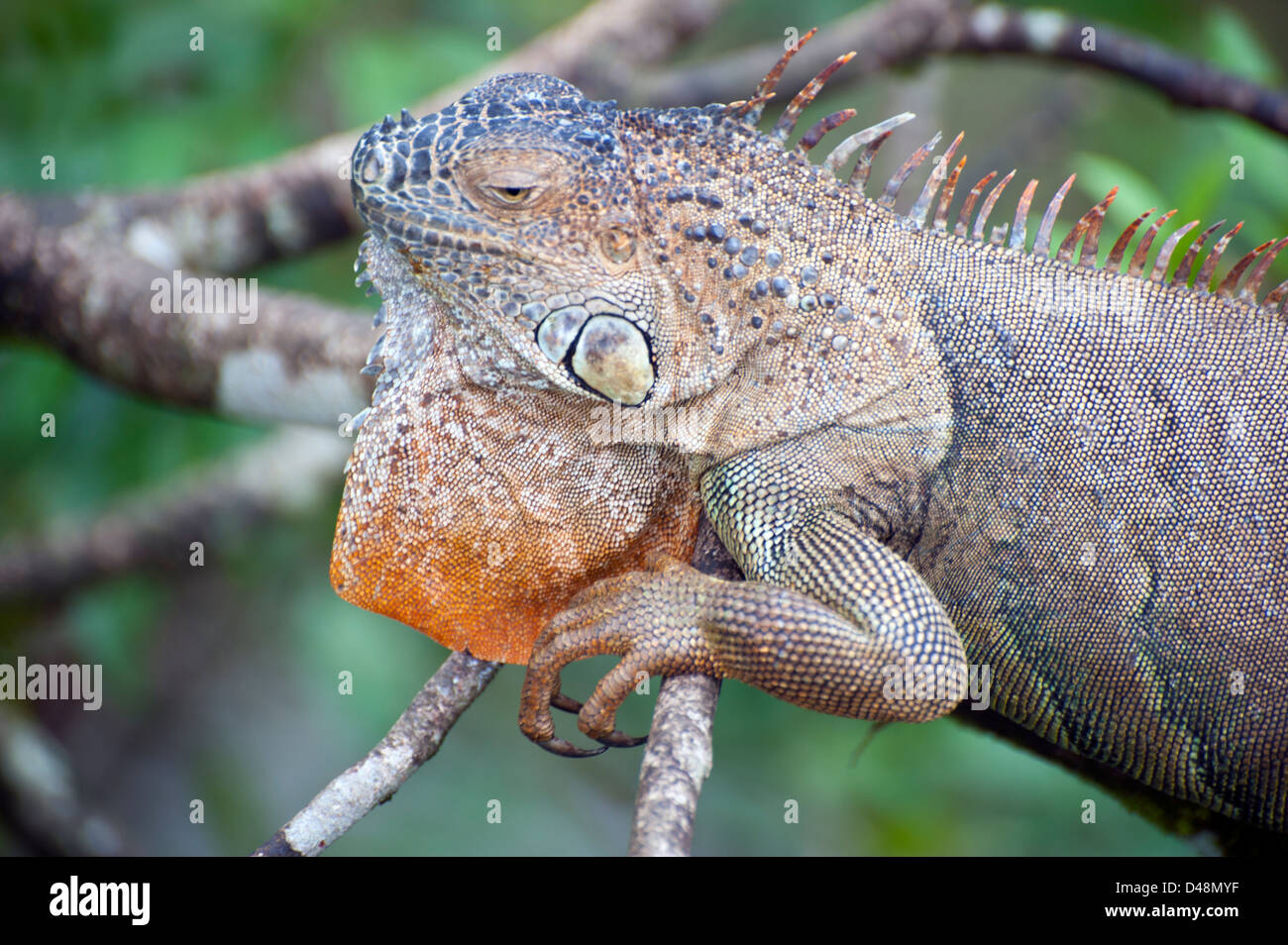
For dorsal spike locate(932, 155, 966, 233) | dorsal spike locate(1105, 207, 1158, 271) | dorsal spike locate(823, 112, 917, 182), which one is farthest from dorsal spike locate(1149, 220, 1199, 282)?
dorsal spike locate(823, 112, 917, 182)

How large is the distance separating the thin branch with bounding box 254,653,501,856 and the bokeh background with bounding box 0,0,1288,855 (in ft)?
5.59

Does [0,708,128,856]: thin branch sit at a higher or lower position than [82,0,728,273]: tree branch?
lower

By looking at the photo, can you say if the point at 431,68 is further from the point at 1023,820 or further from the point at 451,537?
the point at 1023,820

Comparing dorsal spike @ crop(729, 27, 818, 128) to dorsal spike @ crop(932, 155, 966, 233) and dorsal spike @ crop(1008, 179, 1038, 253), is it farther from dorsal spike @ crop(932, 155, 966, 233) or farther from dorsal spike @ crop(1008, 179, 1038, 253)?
dorsal spike @ crop(1008, 179, 1038, 253)

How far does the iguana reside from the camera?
296 cm

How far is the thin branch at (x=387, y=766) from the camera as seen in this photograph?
2.80 m

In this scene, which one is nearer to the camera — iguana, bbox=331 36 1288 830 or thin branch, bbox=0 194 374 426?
iguana, bbox=331 36 1288 830

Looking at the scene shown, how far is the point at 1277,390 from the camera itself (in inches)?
124

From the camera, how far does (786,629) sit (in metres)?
2.86

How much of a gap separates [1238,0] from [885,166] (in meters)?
3.49

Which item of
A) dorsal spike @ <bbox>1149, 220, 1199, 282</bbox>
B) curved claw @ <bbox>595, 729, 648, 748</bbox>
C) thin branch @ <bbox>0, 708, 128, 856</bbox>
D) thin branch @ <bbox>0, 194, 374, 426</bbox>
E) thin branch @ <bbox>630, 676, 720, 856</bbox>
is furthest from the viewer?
thin branch @ <bbox>0, 708, 128, 856</bbox>

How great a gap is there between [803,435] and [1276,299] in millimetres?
1621

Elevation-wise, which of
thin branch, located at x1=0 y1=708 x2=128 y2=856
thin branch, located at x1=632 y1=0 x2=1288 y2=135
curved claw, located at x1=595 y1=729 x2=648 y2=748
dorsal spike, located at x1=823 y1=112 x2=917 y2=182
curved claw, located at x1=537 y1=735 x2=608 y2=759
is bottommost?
thin branch, located at x1=0 y1=708 x2=128 y2=856

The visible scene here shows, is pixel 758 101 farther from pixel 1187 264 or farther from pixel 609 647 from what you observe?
pixel 609 647
